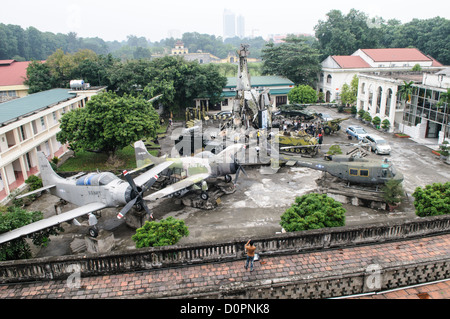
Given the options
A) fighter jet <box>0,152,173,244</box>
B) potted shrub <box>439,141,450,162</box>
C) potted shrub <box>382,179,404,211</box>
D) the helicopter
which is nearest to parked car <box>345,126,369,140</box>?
potted shrub <box>439,141,450,162</box>

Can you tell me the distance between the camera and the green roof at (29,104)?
26.4m

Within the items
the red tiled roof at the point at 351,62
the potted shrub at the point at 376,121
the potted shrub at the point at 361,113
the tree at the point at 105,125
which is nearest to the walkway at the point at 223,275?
the tree at the point at 105,125

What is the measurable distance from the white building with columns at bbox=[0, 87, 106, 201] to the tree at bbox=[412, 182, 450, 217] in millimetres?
25386

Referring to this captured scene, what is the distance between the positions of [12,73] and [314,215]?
52.7 m

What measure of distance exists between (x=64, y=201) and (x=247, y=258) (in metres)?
14.3

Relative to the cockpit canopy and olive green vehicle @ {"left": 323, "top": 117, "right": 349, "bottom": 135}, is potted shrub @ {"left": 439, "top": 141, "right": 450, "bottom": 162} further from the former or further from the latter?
the cockpit canopy

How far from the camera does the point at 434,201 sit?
15719 mm

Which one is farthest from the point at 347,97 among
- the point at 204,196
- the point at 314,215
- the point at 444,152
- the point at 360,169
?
the point at 314,215

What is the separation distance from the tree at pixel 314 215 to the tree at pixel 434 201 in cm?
449

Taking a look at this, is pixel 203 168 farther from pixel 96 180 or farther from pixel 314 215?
pixel 314 215

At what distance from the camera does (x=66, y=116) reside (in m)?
28.7

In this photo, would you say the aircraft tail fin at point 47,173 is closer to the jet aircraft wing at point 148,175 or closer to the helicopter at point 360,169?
the jet aircraft wing at point 148,175
